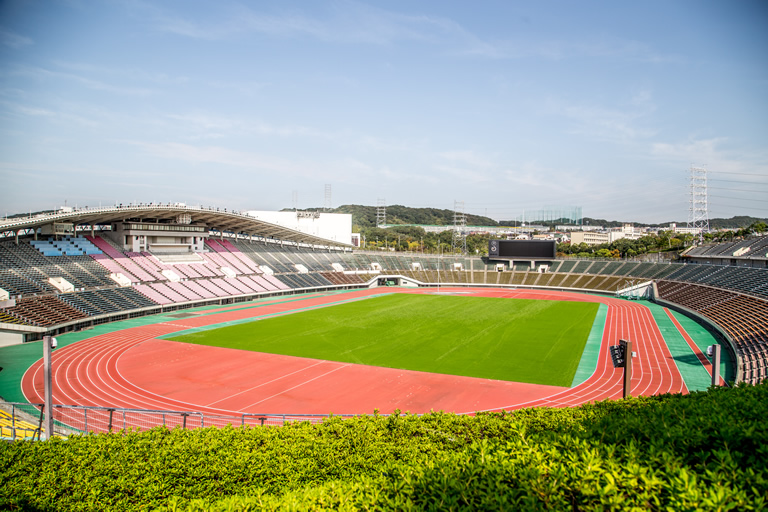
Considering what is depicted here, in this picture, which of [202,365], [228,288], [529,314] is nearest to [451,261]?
[529,314]

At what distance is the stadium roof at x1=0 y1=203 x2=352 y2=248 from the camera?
113ft

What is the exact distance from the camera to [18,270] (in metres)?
32.0

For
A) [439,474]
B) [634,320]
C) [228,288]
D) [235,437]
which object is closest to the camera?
[439,474]

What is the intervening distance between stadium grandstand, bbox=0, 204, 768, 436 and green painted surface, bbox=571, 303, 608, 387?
19.3 ft

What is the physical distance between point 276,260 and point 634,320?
41.6 m

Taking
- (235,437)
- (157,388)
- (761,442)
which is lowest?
(157,388)

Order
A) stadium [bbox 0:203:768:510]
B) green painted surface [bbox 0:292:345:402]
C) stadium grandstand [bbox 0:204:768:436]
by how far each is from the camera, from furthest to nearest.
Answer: stadium grandstand [bbox 0:204:768:436] < green painted surface [bbox 0:292:345:402] < stadium [bbox 0:203:768:510]

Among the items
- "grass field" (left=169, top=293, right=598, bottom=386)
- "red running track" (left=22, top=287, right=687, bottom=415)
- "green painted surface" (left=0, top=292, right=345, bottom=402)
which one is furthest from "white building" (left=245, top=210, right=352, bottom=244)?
"red running track" (left=22, top=287, right=687, bottom=415)

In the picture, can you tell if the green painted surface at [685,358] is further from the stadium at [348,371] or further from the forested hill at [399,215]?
the forested hill at [399,215]

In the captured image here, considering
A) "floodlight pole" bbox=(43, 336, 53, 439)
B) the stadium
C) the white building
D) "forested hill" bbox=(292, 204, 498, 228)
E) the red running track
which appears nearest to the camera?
the stadium

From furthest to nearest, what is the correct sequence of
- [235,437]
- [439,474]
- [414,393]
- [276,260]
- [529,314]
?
[276,260] → [529,314] → [414,393] → [235,437] → [439,474]

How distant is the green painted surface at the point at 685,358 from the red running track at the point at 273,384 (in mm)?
454

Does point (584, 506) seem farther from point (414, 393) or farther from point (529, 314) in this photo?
point (529, 314)

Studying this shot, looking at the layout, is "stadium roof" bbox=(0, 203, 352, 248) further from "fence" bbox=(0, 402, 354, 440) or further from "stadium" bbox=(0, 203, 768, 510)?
"fence" bbox=(0, 402, 354, 440)
